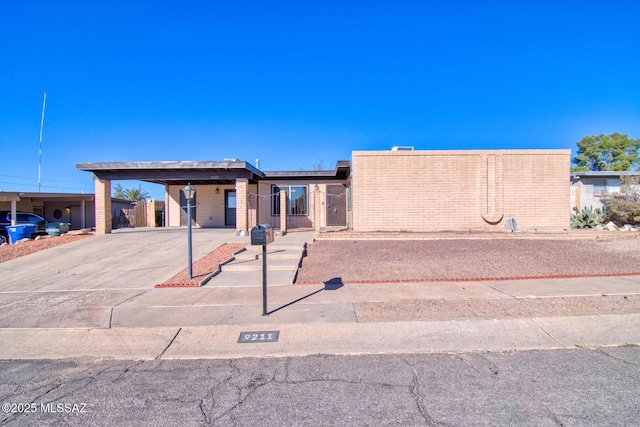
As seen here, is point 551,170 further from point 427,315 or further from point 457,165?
point 427,315

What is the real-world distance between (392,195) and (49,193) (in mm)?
23269

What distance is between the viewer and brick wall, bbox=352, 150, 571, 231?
14.6 meters

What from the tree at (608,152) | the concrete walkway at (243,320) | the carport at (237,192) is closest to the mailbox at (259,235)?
the concrete walkway at (243,320)

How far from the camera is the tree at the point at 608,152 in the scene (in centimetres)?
4138

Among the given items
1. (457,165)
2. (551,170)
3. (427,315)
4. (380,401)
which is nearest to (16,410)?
(380,401)

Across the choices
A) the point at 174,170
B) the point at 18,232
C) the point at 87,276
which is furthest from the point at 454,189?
the point at 18,232

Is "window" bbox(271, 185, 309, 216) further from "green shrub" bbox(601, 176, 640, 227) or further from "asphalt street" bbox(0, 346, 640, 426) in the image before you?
"asphalt street" bbox(0, 346, 640, 426)

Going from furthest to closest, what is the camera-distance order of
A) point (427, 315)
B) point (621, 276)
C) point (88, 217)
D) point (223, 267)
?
point (88, 217) < point (223, 267) < point (621, 276) < point (427, 315)

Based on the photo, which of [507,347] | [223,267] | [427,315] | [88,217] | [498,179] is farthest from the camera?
[88,217]

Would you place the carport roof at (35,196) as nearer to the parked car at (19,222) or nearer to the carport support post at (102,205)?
the parked car at (19,222)

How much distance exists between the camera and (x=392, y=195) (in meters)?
14.6

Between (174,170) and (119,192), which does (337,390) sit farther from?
(119,192)

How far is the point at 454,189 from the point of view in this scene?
47.8ft

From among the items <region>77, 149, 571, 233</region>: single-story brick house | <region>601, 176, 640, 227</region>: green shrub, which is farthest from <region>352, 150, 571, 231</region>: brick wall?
<region>601, 176, 640, 227</region>: green shrub
